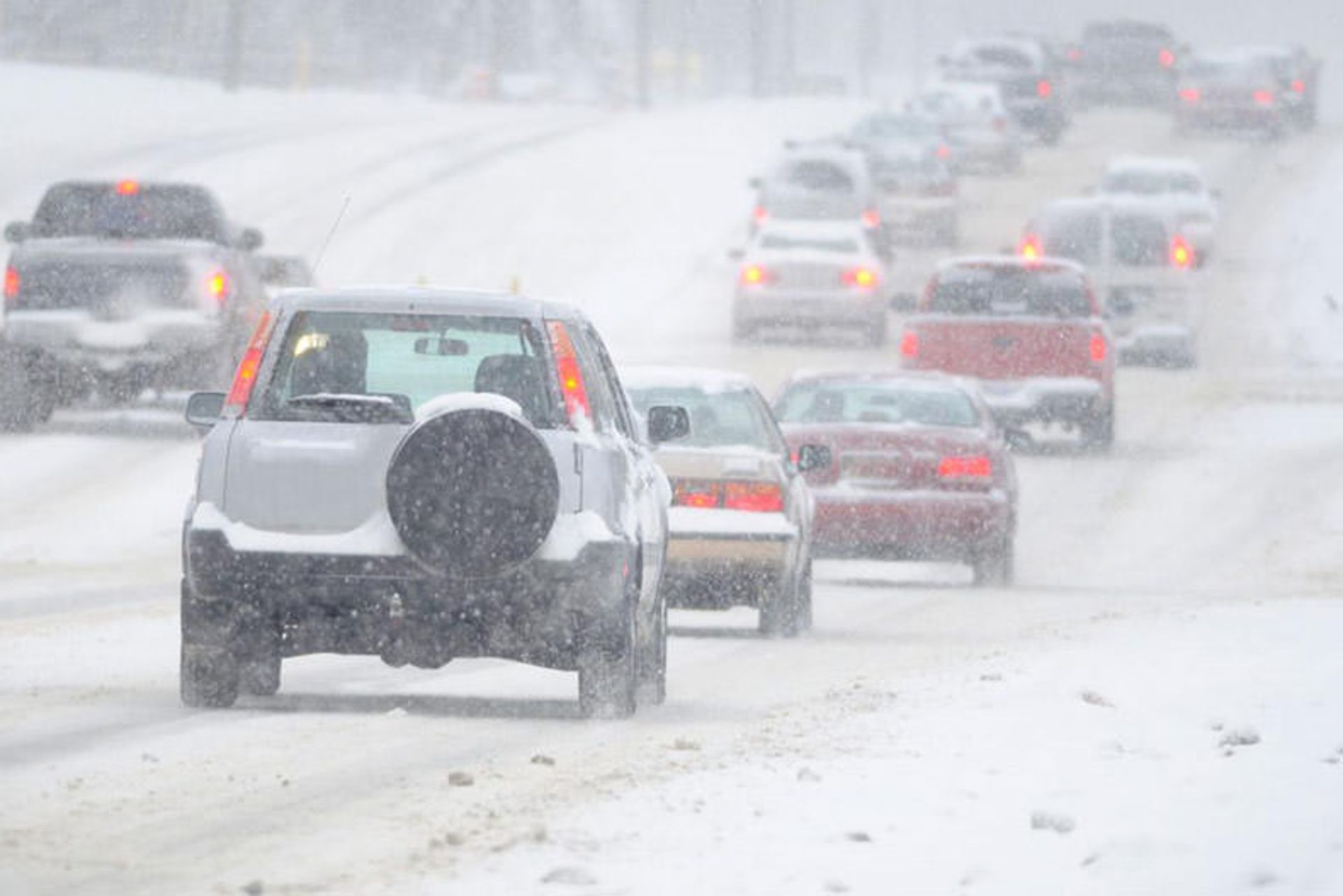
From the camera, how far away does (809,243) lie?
40.2 metres

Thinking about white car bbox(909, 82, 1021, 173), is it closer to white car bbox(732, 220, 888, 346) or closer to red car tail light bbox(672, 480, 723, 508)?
white car bbox(732, 220, 888, 346)

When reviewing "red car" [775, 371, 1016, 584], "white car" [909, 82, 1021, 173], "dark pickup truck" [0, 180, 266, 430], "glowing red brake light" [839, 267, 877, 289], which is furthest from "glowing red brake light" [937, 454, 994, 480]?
"white car" [909, 82, 1021, 173]

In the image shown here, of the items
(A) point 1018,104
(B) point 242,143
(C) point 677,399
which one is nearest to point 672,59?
(A) point 1018,104

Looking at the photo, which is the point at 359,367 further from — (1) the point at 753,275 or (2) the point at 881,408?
(1) the point at 753,275

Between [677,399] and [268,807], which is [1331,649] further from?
[268,807]

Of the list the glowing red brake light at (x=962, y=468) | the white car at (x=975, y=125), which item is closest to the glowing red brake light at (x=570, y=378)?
the glowing red brake light at (x=962, y=468)

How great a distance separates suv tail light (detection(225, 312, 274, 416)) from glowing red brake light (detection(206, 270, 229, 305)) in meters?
15.7

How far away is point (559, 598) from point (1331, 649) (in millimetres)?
4105

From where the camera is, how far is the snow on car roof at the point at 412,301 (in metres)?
12.7

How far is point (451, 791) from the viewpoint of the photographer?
1029cm

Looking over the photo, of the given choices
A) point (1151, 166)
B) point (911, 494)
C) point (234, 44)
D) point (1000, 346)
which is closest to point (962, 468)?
point (911, 494)

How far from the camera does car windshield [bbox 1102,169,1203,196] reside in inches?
1959

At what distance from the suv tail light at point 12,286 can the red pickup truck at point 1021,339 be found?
24.2 ft

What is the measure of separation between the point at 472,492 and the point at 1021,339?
62.3 feet
